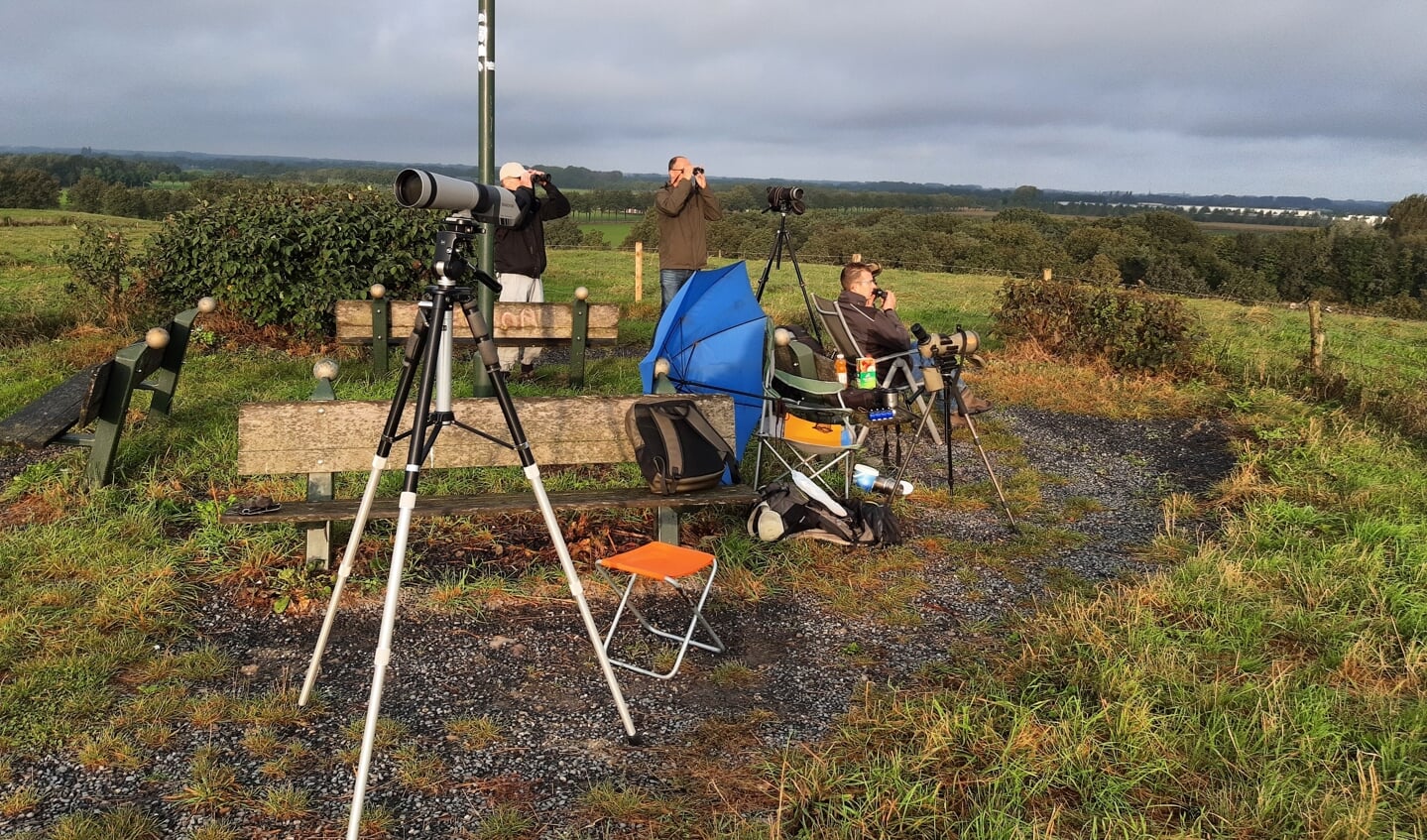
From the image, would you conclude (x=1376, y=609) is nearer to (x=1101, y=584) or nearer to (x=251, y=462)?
(x=1101, y=584)

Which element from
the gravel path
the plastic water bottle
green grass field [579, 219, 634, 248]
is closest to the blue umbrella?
the plastic water bottle

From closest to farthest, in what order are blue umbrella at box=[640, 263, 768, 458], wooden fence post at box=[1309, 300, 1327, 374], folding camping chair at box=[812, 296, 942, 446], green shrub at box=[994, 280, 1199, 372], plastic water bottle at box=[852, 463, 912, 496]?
blue umbrella at box=[640, 263, 768, 458] < plastic water bottle at box=[852, 463, 912, 496] < folding camping chair at box=[812, 296, 942, 446] < wooden fence post at box=[1309, 300, 1327, 374] < green shrub at box=[994, 280, 1199, 372]

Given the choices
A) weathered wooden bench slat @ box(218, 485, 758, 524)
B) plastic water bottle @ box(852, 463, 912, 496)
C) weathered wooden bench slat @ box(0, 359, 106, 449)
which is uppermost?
weathered wooden bench slat @ box(0, 359, 106, 449)

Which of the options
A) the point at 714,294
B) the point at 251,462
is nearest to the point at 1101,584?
the point at 714,294

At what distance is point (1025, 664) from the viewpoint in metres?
3.55

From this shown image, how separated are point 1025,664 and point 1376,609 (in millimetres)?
1852

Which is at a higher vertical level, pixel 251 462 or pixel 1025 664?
pixel 251 462

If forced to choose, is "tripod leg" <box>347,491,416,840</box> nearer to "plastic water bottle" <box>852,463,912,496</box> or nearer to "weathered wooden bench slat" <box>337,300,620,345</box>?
"plastic water bottle" <box>852,463,912,496</box>

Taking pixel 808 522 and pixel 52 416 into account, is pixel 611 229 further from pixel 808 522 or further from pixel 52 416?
pixel 808 522

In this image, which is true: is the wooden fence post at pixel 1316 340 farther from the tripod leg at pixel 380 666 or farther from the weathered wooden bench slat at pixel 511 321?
the tripod leg at pixel 380 666

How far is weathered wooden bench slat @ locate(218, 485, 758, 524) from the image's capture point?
3883 mm

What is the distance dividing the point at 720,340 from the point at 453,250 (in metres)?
3.01

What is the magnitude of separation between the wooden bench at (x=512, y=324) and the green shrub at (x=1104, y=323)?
5.54m

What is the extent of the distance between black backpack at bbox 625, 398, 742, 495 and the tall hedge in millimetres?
5348
